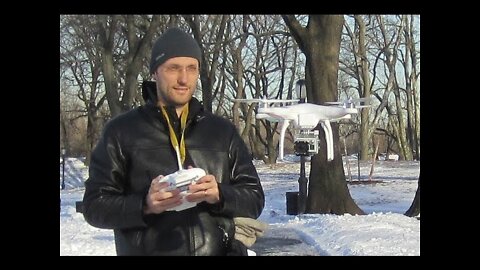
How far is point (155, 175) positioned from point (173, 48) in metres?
0.47

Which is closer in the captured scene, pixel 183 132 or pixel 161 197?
pixel 161 197

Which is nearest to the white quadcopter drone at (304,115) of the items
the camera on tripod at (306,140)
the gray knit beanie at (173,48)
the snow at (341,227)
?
→ the camera on tripod at (306,140)

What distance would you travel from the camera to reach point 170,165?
2439 mm

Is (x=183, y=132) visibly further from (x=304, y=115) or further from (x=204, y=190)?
(x=304, y=115)

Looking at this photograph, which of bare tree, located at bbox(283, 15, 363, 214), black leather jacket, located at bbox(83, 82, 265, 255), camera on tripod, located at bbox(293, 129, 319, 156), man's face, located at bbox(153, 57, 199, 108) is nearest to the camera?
black leather jacket, located at bbox(83, 82, 265, 255)

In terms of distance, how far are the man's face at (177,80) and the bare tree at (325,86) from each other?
6.87 m

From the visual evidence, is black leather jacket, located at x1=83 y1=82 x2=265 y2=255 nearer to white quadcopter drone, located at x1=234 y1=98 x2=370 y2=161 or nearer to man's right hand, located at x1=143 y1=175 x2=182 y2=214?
man's right hand, located at x1=143 y1=175 x2=182 y2=214

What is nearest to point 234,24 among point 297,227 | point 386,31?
point 386,31

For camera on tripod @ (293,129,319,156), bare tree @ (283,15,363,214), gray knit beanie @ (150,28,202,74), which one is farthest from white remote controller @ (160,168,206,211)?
bare tree @ (283,15,363,214)

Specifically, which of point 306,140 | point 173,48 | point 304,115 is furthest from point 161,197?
point 306,140

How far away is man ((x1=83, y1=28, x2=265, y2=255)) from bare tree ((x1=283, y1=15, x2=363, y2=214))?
22.4 ft

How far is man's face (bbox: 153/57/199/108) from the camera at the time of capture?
8.00 feet

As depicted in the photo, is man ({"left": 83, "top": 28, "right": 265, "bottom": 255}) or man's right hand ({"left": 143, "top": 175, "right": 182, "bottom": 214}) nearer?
man's right hand ({"left": 143, "top": 175, "right": 182, "bottom": 214})
